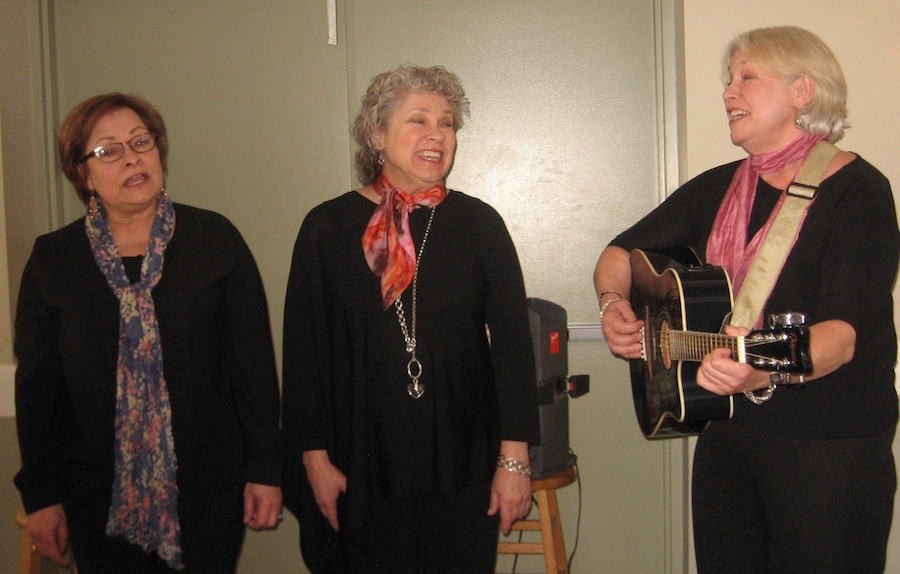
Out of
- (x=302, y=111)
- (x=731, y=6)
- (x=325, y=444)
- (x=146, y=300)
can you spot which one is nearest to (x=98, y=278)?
Result: (x=146, y=300)

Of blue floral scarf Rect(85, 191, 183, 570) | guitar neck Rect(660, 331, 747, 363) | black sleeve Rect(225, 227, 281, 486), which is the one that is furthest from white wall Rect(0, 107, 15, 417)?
guitar neck Rect(660, 331, 747, 363)

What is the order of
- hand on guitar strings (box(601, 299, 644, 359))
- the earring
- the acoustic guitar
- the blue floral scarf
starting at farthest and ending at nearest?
hand on guitar strings (box(601, 299, 644, 359))
the earring
the blue floral scarf
the acoustic guitar

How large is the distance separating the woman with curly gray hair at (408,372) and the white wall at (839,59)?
3.05ft

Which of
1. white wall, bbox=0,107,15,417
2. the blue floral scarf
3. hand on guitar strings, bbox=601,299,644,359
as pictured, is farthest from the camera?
white wall, bbox=0,107,15,417

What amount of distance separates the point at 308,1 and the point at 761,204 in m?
1.89

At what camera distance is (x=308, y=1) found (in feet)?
9.23

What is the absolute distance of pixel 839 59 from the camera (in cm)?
232

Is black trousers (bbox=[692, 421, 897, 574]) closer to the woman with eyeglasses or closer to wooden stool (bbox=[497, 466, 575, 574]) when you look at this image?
wooden stool (bbox=[497, 466, 575, 574])

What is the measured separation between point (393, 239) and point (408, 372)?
0.32 m

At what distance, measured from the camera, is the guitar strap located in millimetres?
1524

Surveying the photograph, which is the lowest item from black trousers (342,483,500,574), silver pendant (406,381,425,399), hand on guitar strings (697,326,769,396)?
black trousers (342,483,500,574)

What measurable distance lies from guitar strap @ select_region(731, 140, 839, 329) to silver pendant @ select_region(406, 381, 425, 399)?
70 centimetres

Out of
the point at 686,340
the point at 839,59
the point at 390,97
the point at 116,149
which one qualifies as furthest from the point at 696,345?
the point at 116,149

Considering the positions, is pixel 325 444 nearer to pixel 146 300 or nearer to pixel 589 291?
pixel 146 300
